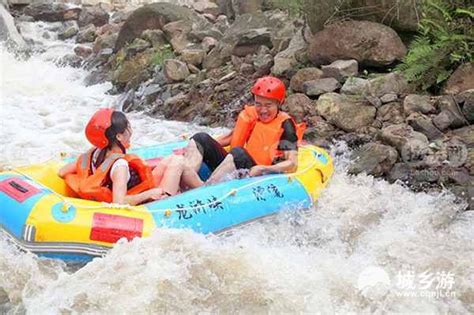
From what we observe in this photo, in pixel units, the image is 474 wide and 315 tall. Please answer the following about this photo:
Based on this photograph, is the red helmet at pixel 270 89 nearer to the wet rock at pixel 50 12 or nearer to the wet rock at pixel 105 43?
the wet rock at pixel 105 43

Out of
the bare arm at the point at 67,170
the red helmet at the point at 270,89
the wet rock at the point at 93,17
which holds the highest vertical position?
the red helmet at the point at 270,89

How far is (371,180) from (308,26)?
10.9 feet

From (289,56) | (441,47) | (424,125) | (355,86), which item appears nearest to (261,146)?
(424,125)

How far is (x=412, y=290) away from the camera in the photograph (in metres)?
3.89

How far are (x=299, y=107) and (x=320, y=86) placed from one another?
0.41m

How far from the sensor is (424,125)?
625 cm

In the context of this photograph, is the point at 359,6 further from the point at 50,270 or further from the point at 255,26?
the point at 50,270

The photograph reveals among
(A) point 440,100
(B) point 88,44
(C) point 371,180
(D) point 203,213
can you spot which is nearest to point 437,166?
(C) point 371,180

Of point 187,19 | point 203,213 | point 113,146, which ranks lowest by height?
point 187,19

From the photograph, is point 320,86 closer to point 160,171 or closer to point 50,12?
point 160,171

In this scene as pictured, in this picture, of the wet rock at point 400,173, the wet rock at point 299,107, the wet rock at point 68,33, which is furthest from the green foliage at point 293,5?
the wet rock at point 68,33

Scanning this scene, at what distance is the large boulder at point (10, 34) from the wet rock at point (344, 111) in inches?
362

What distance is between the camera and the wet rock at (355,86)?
23.2 ft

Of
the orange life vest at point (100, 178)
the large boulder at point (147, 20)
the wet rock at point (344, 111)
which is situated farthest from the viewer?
the large boulder at point (147, 20)
